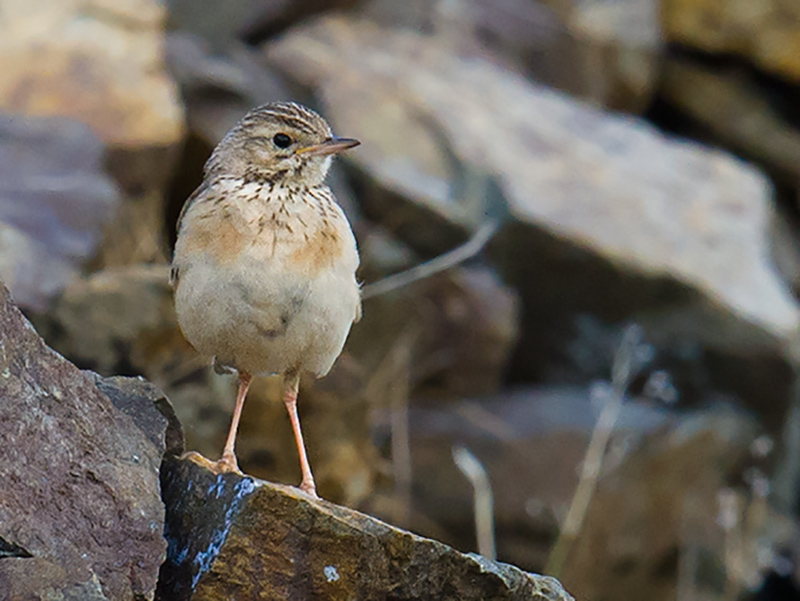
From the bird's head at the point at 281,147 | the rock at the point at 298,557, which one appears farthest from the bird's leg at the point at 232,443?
the bird's head at the point at 281,147

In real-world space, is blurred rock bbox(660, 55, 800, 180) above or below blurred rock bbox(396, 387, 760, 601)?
above

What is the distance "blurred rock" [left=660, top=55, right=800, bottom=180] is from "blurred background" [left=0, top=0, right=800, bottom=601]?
98 cm

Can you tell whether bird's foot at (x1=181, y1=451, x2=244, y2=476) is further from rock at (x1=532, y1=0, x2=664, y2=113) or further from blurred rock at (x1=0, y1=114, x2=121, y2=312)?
rock at (x1=532, y1=0, x2=664, y2=113)

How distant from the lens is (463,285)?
989cm

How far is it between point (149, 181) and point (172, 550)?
504 cm

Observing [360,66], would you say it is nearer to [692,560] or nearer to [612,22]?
[612,22]

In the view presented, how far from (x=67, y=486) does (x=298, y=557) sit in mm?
732

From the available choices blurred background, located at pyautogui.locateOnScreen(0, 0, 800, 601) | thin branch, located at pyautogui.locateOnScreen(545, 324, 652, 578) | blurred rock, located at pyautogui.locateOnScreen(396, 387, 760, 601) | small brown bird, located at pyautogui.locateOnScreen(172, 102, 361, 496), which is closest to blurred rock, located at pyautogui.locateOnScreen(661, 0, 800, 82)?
blurred background, located at pyautogui.locateOnScreen(0, 0, 800, 601)

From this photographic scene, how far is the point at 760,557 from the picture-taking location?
31.7ft

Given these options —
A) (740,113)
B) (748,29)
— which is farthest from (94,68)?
(740,113)

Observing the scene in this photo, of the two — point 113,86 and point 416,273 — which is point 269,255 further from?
point 113,86

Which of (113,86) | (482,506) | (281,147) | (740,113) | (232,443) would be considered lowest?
(740,113)

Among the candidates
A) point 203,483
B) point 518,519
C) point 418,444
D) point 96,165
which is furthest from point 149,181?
point 203,483

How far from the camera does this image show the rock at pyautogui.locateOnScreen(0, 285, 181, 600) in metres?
3.61
